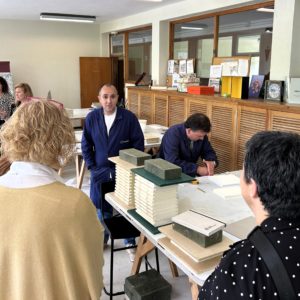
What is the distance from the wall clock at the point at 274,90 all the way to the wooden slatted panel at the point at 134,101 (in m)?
2.53

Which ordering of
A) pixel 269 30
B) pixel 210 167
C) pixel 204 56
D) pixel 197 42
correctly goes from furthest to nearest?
pixel 197 42
pixel 204 56
pixel 269 30
pixel 210 167

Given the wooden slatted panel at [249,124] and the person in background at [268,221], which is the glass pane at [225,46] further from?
the person in background at [268,221]

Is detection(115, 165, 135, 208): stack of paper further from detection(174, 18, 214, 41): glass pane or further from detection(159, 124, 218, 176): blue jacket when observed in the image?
detection(174, 18, 214, 41): glass pane

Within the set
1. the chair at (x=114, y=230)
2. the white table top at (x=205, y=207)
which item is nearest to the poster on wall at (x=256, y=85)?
the white table top at (x=205, y=207)

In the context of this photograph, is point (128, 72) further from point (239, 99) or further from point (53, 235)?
point (53, 235)

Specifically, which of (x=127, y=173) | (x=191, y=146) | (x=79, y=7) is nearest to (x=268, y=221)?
(x=127, y=173)

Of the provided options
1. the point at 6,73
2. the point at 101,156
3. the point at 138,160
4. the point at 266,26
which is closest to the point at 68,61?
the point at 6,73

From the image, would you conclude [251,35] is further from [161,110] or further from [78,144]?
[78,144]

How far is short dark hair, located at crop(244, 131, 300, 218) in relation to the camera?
90cm

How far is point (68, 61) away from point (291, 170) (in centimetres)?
821

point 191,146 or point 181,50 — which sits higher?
point 181,50

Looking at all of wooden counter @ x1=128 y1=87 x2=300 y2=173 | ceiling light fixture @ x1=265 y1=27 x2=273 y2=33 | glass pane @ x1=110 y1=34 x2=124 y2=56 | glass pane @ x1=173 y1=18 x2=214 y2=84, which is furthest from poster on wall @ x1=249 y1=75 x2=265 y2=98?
glass pane @ x1=110 y1=34 x2=124 y2=56

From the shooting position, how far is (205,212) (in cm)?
200

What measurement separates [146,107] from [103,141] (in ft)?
8.76
